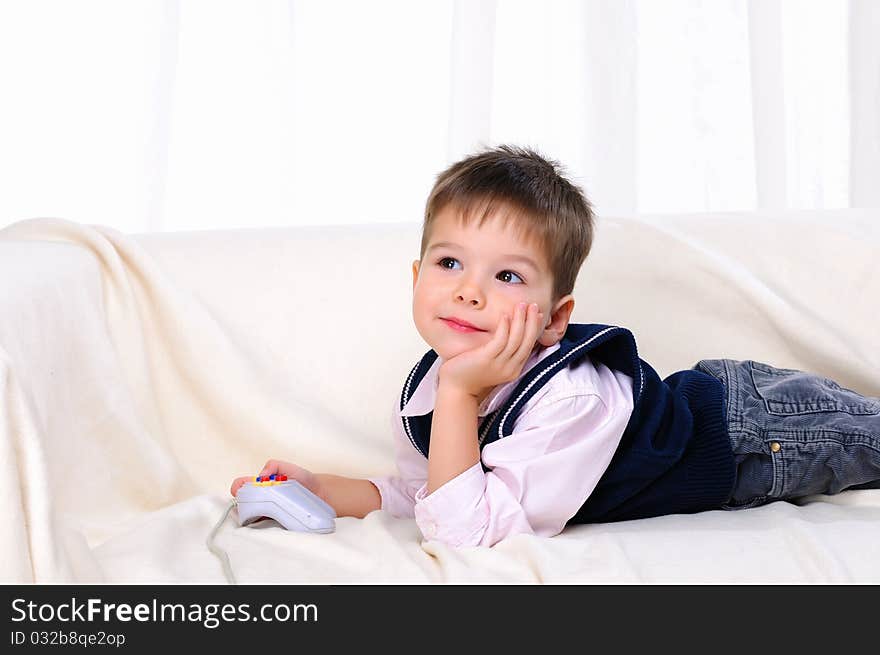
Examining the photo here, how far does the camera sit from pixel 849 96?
2.48m

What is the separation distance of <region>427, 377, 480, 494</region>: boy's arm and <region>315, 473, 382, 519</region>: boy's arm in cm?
21

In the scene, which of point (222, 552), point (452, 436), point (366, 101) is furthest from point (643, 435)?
point (366, 101)

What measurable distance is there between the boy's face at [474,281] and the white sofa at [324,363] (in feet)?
0.81

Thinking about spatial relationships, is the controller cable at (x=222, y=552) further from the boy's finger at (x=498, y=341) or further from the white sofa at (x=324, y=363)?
the boy's finger at (x=498, y=341)

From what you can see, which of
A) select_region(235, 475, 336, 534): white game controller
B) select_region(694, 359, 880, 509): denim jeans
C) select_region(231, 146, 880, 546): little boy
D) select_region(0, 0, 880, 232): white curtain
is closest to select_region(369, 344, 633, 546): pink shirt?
select_region(231, 146, 880, 546): little boy

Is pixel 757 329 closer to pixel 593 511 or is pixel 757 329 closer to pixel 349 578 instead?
Answer: pixel 593 511

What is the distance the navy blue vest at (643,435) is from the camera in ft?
4.17

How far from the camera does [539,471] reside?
1.19 m

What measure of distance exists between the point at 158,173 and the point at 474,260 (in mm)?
1407

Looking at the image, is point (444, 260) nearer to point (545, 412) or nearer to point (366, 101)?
point (545, 412)

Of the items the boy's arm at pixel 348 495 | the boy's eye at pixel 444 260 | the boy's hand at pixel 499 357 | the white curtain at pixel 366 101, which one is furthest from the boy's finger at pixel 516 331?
the white curtain at pixel 366 101

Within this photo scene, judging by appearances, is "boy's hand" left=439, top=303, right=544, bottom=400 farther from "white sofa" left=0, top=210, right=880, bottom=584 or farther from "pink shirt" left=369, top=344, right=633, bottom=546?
"white sofa" left=0, top=210, right=880, bottom=584

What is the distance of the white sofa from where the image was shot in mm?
1111
